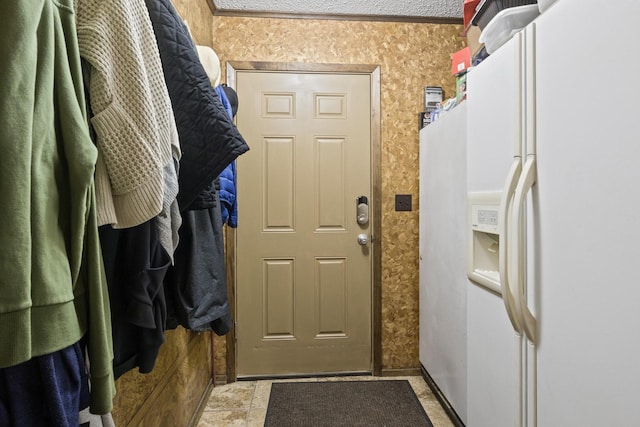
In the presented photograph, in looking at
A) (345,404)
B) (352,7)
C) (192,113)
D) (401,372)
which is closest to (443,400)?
(401,372)

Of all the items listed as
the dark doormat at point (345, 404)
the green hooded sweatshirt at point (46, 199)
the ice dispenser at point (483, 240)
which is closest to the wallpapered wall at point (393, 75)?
the dark doormat at point (345, 404)

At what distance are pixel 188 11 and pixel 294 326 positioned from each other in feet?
6.25

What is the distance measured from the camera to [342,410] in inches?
76.8

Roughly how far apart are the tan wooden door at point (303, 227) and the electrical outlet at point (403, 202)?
21 centimetres

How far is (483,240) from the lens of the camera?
1.29m

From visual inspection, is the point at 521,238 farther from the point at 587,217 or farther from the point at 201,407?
the point at 201,407

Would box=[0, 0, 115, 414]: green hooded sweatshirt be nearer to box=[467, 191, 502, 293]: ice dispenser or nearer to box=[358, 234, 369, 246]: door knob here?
box=[467, 191, 502, 293]: ice dispenser

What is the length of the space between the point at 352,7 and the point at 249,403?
2.48m

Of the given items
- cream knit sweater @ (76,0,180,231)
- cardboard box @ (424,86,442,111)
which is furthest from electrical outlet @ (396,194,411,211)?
cream knit sweater @ (76,0,180,231)

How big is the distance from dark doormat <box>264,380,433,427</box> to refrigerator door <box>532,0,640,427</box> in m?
1.17

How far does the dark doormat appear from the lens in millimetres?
1854

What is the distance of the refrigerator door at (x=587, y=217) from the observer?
2.08 ft

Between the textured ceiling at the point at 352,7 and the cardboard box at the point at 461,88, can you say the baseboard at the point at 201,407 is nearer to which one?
the cardboard box at the point at 461,88

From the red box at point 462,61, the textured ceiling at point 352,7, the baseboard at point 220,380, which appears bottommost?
the baseboard at point 220,380
